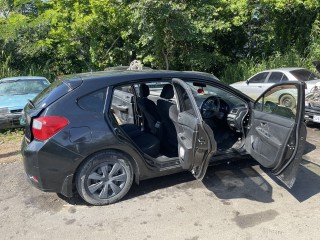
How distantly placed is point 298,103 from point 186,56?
39.8 ft

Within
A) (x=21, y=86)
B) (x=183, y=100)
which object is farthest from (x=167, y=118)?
(x=21, y=86)

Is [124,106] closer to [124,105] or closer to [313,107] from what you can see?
[124,105]

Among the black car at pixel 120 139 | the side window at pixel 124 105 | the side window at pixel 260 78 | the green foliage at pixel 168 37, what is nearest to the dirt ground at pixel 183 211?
the black car at pixel 120 139

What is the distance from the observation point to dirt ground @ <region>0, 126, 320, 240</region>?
10.5 feet

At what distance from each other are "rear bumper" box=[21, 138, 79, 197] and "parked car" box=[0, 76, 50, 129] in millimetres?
3701

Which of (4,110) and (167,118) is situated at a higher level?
(167,118)

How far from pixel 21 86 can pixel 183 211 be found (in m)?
6.10

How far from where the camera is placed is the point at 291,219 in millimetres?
3354

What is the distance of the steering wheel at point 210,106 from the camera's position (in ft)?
15.6

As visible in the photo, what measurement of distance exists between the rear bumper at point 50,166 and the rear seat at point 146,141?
1.09 m

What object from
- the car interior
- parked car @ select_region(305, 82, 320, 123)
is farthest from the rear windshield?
the car interior

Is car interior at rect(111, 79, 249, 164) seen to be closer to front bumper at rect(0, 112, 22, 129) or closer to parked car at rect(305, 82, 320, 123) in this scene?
parked car at rect(305, 82, 320, 123)

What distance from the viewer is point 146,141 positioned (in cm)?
438

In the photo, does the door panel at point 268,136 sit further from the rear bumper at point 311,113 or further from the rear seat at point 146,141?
the rear bumper at point 311,113
